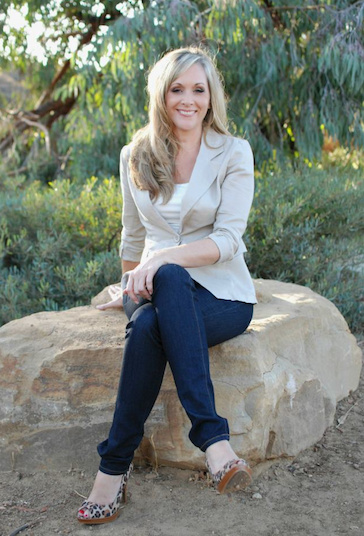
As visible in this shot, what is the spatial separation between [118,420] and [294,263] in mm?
2583

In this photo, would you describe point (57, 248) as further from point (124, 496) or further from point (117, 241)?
point (124, 496)

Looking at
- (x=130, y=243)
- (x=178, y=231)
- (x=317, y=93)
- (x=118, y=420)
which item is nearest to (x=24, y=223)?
(x=130, y=243)

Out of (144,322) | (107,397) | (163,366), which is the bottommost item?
(107,397)

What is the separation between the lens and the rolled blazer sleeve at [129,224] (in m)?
3.01

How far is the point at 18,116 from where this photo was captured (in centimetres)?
945

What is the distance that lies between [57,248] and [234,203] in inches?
78.4

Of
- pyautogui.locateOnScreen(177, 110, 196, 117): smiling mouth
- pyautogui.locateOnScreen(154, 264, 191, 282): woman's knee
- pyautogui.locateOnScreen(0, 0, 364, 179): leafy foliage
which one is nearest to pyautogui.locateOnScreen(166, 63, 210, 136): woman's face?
pyautogui.locateOnScreen(177, 110, 196, 117): smiling mouth

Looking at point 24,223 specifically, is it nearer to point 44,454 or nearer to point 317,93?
point 44,454

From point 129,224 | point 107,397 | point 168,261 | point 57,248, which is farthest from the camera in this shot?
point 57,248

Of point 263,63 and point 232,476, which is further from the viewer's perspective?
point 263,63

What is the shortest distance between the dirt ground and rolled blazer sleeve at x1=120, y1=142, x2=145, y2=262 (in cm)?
101

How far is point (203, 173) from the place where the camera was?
2.79 meters

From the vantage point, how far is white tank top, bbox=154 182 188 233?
111 inches

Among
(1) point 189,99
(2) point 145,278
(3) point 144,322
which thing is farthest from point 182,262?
(1) point 189,99
